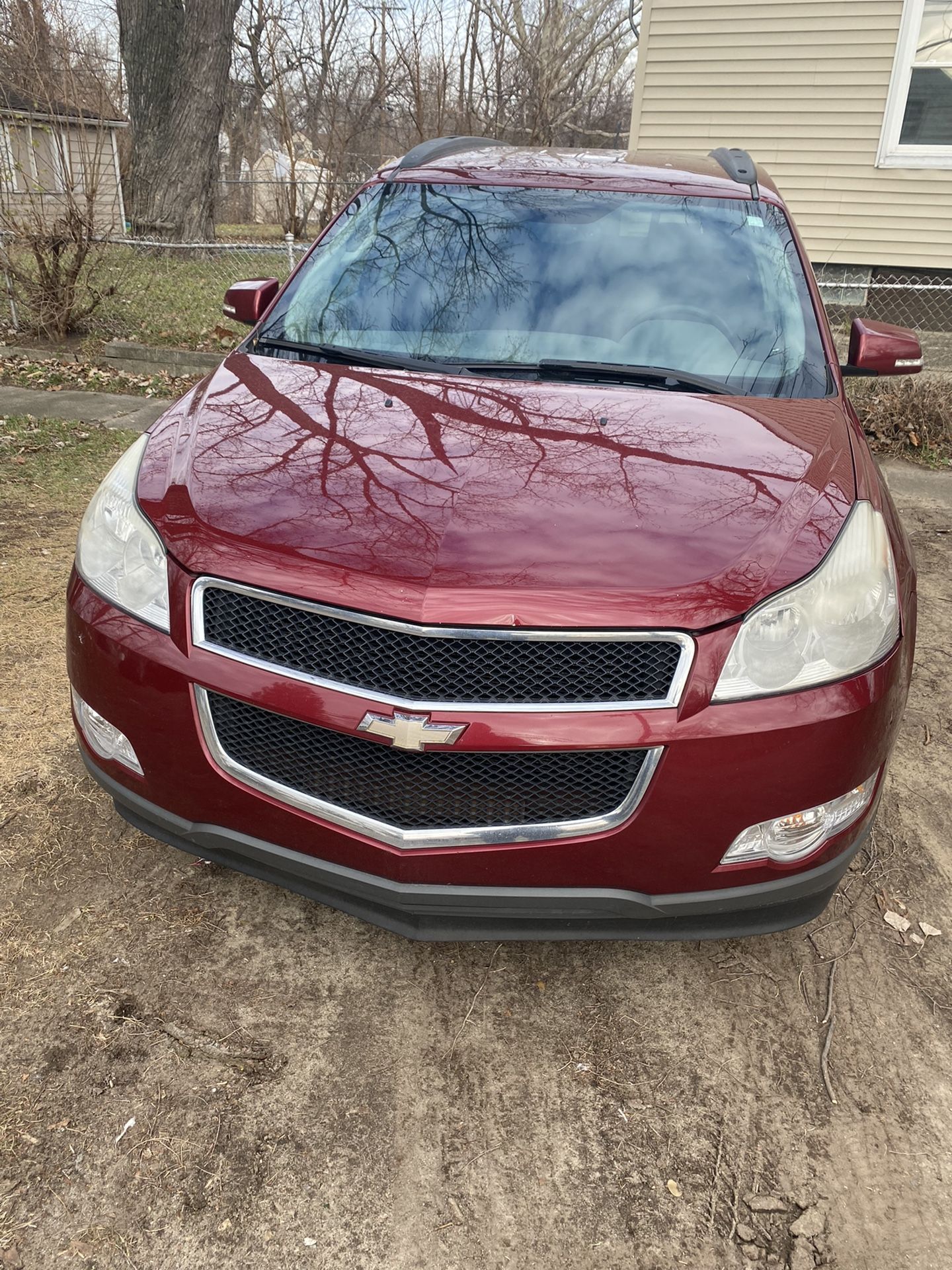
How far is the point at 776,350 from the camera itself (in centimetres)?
286

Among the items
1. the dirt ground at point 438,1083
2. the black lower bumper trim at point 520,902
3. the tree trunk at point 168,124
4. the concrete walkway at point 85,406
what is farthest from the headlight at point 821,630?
the tree trunk at point 168,124

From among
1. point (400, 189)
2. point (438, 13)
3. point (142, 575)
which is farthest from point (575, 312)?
point (438, 13)

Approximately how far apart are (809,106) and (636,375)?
8.03 meters

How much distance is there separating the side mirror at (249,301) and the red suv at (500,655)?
125 cm

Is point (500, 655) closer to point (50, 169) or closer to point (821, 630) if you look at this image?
point (821, 630)

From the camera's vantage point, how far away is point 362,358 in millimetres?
2764

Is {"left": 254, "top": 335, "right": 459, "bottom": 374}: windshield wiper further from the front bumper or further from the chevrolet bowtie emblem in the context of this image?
the chevrolet bowtie emblem

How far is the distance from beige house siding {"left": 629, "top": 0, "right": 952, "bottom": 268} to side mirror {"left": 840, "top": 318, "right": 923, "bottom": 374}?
6.73 metres

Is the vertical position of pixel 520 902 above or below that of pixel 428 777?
below

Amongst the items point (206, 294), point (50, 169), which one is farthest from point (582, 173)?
point (206, 294)

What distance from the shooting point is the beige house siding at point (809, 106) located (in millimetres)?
8680

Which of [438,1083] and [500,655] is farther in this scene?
[438,1083]

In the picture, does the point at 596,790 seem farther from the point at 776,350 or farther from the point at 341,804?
the point at 776,350

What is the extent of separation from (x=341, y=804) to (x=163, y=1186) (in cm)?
→ 78
